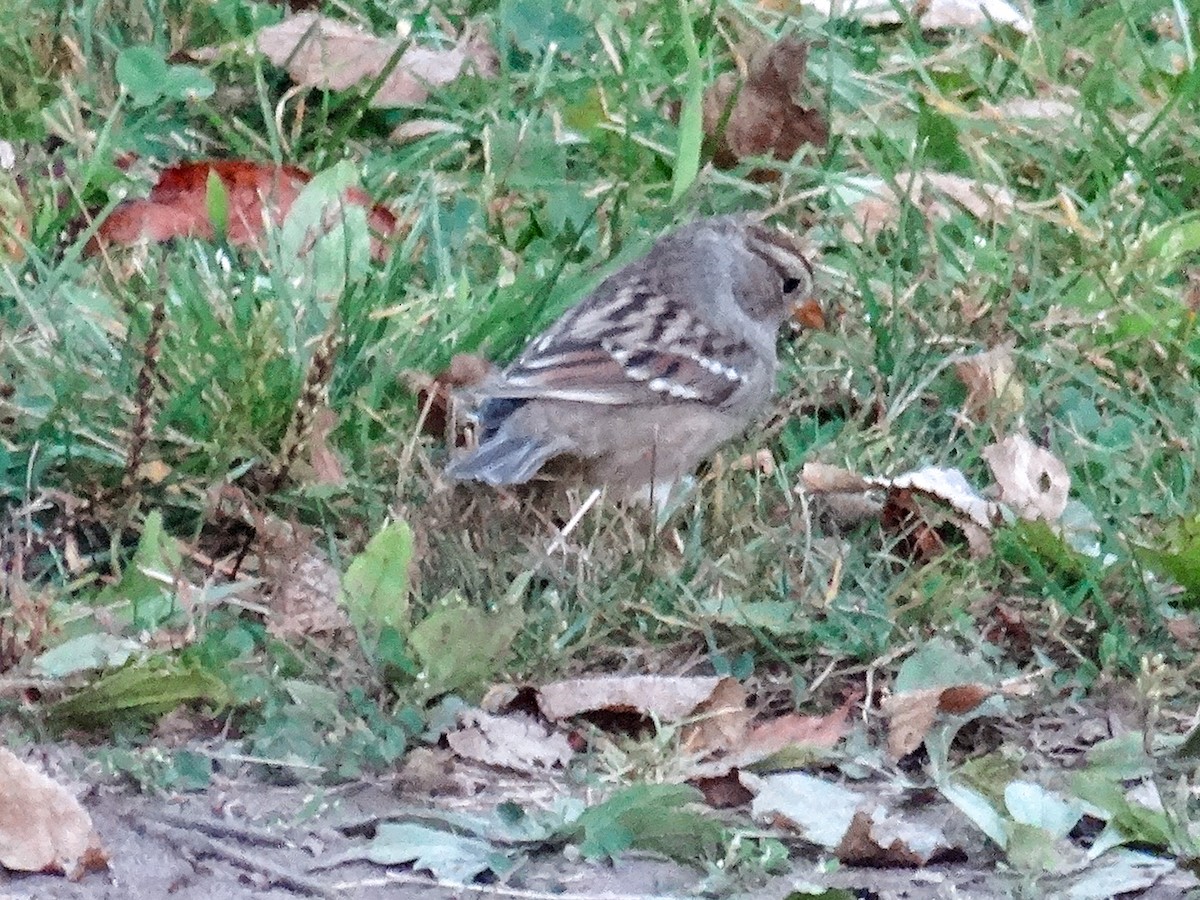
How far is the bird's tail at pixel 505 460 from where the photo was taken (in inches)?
152

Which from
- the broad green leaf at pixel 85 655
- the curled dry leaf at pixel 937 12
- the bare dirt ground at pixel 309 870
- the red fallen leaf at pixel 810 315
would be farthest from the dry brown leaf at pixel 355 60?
the bare dirt ground at pixel 309 870

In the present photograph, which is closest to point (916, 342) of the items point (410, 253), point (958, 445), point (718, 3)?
point (958, 445)

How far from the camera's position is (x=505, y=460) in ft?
12.9

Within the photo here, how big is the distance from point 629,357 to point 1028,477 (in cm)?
91

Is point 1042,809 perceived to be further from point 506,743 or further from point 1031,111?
point 1031,111

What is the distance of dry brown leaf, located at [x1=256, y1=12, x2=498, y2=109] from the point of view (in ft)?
17.4

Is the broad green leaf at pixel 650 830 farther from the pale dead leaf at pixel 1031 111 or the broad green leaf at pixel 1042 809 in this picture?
the pale dead leaf at pixel 1031 111

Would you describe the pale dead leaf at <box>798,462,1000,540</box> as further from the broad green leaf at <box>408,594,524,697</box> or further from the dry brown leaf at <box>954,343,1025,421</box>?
the broad green leaf at <box>408,594,524,697</box>

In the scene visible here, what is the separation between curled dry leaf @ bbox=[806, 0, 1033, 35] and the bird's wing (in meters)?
1.71

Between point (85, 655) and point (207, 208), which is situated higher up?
point (207, 208)

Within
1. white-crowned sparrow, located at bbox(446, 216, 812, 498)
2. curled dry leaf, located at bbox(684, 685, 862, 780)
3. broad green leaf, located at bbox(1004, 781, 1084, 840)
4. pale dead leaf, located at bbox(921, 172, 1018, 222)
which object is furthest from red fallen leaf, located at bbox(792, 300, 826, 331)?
broad green leaf, located at bbox(1004, 781, 1084, 840)

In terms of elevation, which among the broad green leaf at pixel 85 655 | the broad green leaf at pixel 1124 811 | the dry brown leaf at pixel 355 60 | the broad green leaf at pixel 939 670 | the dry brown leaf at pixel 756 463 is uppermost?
the dry brown leaf at pixel 355 60

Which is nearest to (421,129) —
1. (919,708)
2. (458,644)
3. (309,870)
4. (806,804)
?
(458,644)

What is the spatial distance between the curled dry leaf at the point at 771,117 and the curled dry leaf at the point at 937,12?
0.63m
